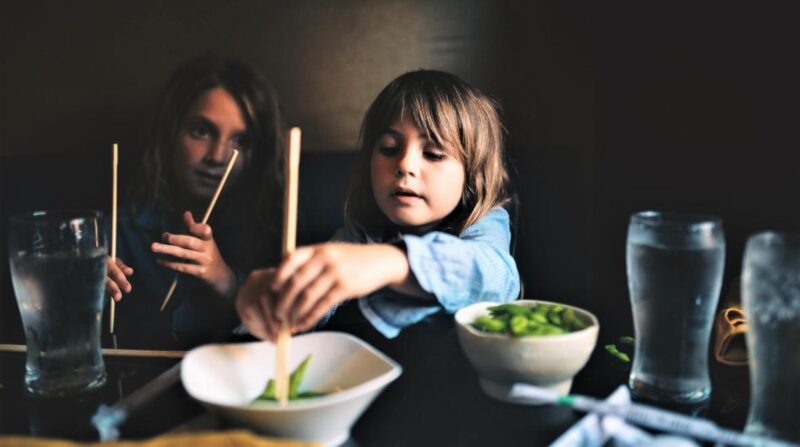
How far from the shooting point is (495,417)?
0.53 m

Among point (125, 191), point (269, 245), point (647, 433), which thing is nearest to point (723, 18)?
point (647, 433)

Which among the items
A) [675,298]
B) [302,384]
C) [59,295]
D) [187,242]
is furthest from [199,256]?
[675,298]

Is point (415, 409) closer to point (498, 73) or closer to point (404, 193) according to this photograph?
point (404, 193)

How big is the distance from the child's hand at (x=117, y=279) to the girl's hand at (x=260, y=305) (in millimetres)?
399

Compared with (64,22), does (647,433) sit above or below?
below

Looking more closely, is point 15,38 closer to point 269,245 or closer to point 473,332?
point 269,245

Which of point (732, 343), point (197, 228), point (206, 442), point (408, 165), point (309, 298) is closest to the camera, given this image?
point (206, 442)

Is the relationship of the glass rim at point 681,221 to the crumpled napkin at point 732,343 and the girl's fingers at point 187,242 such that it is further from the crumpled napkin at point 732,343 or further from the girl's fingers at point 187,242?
the girl's fingers at point 187,242

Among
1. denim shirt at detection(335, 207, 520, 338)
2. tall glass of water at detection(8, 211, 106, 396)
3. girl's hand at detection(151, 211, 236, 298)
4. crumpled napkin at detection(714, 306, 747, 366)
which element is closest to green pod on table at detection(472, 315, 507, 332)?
denim shirt at detection(335, 207, 520, 338)

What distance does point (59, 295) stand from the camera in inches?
24.0

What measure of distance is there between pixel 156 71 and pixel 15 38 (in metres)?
0.18

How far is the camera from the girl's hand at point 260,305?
0.53 metres

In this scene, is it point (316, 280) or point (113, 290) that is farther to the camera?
point (113, 290)

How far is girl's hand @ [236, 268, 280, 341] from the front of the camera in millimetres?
525
